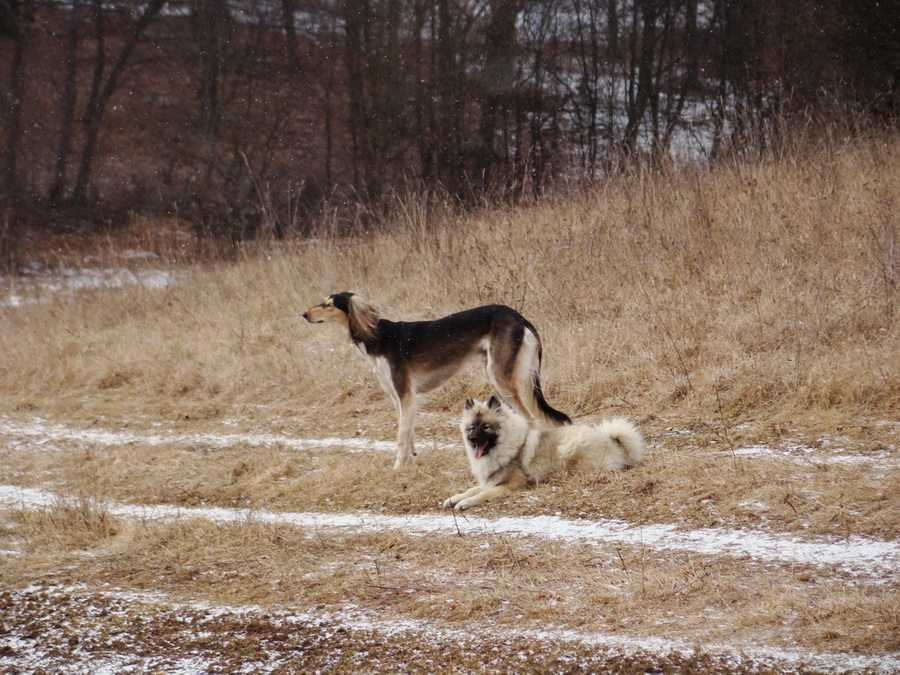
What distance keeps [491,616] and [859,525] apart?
228cm

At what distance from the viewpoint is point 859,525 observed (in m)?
4.68

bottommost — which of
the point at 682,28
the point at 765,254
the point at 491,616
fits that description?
the point at 491,616


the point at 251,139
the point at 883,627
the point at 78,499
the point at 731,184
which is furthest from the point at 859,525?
the point at 251,139

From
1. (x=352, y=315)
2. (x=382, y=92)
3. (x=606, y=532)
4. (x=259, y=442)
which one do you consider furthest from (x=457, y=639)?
(x=382, y=92)

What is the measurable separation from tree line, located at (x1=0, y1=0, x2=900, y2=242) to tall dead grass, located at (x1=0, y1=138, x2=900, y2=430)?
3.93 feet

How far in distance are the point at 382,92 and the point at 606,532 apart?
17.5m

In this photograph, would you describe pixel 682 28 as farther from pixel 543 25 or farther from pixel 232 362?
pixel 232 362

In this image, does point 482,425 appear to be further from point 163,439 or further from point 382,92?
point 382,92

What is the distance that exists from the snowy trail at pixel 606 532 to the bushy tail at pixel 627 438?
98 centimetres

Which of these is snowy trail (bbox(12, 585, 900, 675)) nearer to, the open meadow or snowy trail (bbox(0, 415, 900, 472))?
the open meadow

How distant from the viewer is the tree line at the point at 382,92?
16047 mm

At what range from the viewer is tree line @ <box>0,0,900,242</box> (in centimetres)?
1605

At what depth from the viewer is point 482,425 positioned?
638 cm

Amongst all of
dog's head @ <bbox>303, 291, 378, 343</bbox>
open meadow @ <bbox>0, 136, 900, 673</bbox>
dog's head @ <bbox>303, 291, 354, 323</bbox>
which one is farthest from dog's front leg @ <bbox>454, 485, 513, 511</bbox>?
dog's head @ <bbox>303, 291, 354, 323</bbox>
